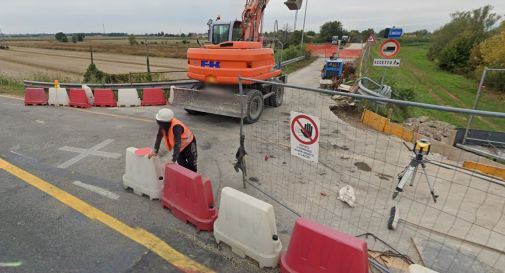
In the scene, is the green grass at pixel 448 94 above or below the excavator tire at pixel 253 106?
below

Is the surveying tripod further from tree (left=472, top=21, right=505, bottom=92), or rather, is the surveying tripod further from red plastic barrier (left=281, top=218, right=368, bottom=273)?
tree (left=472, top=21, right=505, bottom=92)

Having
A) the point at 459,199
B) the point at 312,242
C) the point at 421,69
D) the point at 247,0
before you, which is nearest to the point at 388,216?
the point at 459,199

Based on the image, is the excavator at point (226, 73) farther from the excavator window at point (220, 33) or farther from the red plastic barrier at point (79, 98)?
the red plastic barrier at point (79, 98)

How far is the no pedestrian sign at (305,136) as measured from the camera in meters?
3.39

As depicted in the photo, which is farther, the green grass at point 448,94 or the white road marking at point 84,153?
the green grass at point 448,94

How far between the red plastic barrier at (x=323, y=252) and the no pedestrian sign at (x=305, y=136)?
1.08 metres

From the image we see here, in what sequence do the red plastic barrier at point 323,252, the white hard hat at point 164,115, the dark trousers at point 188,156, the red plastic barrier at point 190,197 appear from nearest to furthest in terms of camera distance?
the red plastic barrier at point 323,252 → the red plastic barrier at point 190,197 → the white hard hat at point 164,115 → the dark trousers at point 188,156

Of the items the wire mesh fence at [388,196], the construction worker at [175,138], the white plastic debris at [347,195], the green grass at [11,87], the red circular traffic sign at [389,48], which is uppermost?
the red circular traffic sign at [389,48]

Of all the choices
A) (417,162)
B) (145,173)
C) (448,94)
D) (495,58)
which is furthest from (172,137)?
(495,58)

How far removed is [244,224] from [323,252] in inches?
35.3

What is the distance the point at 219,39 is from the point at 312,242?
7.89 meters

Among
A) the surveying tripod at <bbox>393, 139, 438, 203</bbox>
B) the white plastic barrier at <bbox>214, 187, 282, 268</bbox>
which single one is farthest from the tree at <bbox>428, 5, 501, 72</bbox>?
the white plastic barrier at <bbox>214, 187, 282, 268</bbox>

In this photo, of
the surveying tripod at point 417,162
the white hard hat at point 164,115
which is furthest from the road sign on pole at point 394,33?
the white hard hat at point 164,115

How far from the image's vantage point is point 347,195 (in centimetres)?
431
